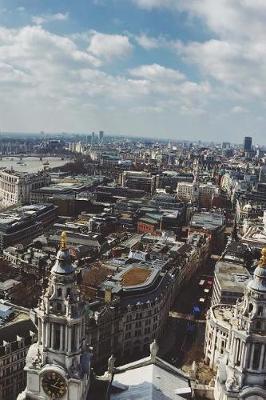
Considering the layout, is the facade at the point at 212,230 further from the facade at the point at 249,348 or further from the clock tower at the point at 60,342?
the clock tower at the point at 60,342

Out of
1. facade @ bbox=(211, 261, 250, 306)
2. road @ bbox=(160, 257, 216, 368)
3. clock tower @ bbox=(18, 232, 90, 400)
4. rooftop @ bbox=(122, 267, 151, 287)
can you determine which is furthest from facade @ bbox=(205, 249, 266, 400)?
facade @ bbox=(211, 261, 250, 306)

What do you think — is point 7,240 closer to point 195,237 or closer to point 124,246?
point 124,246

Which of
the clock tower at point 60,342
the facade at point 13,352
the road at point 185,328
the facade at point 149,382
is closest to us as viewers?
the clock tower at point 60,342

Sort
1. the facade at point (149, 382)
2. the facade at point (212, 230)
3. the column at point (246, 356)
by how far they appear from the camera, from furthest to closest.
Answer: the facade at point (212, 230) → the facade at point (149, 382) → the column at point (246, 356)

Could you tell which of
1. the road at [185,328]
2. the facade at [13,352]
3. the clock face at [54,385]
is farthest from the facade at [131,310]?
the clock face at [54,385]

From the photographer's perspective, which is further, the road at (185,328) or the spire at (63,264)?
the road at (185,328)

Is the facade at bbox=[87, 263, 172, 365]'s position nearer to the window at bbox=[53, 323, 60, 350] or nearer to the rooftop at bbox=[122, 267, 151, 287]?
the rooftop at bbox=[122, 267, 151, 287]

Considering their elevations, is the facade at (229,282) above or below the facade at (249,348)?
below

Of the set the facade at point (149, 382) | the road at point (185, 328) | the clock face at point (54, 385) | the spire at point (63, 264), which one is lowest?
the road at point (185, 328)
